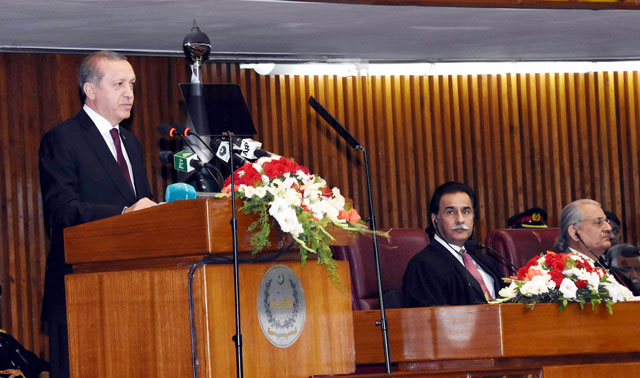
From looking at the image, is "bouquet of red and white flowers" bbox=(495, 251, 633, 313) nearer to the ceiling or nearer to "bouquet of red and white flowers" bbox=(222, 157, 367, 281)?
"bouquet of red and white flowers" bbox=(222, 157, 367, 281)

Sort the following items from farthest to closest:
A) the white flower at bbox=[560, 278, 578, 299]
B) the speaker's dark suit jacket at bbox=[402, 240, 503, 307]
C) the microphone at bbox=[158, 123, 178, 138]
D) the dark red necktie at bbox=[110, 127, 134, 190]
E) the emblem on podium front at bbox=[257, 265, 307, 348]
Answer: the speaker's dark suit jacket at bbox=[402, 240, 503, 307] → the white flower at bbox=[560, 278, 578, 299] → the dark red necktie at bbox=[110, 127, 134, 190] → the microphone at bbox=[158, 123, 178, 138] → the emblem on podium front at bbox=[257, 265, 307, 348]

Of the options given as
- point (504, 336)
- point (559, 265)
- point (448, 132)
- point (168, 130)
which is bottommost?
point (504, 336)

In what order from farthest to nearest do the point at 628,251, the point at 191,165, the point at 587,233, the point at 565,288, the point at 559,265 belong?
the point at 628,251 → the point at 587,233 → the point at 559,265 → the point at 565,288 → the point at 191,165

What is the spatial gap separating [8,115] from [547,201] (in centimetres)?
377

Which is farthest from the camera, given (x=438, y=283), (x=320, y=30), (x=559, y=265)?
(x=320, y=30)

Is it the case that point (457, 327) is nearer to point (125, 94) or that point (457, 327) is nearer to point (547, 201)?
point (125, 94)

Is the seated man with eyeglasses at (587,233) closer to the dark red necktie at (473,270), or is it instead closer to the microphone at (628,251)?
the microphone at (628,251)

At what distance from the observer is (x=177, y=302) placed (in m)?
2.41

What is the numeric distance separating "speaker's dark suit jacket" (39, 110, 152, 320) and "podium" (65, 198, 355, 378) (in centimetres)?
18

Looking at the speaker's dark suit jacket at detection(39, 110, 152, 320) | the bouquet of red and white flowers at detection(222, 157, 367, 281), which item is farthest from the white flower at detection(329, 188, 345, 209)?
the speaker's dark suit jacket at detection(39, 110, 152, 320)

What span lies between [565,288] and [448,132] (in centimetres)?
307

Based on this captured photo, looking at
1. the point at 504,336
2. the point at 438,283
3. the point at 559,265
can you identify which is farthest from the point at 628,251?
the point at 504,336

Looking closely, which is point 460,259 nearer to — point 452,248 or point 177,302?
point 452,248

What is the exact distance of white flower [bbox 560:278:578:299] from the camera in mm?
3506
